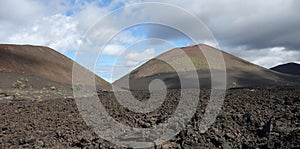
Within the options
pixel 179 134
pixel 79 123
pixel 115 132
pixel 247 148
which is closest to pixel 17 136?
pixel 79 123

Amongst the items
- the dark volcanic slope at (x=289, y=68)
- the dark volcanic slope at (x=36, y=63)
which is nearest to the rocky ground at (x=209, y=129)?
the dark volcanic slope at (x=36, y=63)

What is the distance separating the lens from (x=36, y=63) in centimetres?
5369

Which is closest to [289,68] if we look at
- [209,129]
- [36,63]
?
[36,63]

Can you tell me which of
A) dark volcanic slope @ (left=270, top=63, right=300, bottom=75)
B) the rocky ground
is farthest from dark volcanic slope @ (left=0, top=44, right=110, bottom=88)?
dark volcanic slope @ (left=270, top=63, right=300, bottom=75)

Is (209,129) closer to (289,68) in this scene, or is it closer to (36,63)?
(36,63)

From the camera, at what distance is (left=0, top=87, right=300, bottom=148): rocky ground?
6.05m

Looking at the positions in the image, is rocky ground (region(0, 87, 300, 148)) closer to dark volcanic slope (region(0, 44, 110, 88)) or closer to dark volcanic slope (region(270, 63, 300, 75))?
dark volcanic slope (region(0, 44, 110, 88))

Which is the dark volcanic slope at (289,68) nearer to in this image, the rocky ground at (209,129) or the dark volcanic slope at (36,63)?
the dark volcanic slope at (36,63)

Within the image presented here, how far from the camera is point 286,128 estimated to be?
620cm

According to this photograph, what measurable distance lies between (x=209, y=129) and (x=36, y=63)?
1999 inches

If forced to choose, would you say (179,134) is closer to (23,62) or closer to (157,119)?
(157,119)

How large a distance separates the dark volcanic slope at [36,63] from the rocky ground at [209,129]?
115 feet

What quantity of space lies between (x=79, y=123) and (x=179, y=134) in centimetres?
307

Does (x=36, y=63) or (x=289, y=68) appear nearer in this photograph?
(x=36, y=63)
